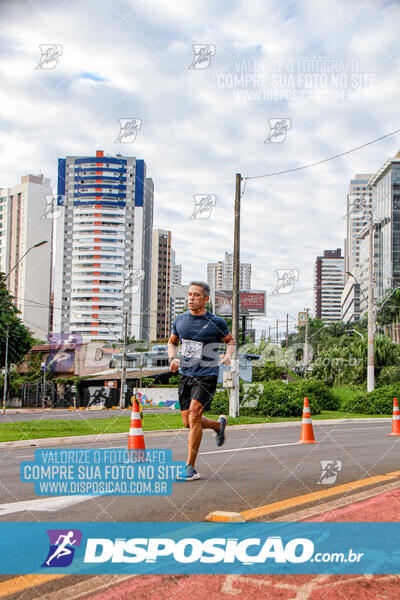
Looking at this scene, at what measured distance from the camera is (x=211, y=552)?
320 cm

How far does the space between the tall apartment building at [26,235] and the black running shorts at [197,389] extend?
14901cm

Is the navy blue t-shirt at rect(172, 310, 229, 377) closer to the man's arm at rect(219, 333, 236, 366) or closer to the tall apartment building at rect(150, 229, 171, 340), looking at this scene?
the man's arm at rect(219, 333, 236, 366)

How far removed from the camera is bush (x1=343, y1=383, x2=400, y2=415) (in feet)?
85.0

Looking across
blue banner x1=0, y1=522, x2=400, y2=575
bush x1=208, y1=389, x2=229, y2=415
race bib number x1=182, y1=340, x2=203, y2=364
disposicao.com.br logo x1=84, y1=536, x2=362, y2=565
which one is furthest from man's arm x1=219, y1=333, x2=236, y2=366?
bush x1=208, y1=389, x2=229, y2=415

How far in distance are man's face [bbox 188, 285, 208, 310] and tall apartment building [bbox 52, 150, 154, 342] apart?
534 ft

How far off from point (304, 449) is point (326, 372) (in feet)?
83.2

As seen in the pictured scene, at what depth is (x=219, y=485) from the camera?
5457 mm

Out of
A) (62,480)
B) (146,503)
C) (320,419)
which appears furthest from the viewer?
(320,419)

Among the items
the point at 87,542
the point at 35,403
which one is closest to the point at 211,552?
the point at 87,542

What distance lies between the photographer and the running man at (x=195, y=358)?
5605mm

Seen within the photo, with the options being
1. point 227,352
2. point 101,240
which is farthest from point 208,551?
point 101,240

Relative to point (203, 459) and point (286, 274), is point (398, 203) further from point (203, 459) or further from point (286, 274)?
point (203, 459)

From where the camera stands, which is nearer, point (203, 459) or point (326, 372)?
point (203, 459)

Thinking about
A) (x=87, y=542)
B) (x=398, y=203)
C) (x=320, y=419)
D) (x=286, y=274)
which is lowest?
(x=320, y=419)
